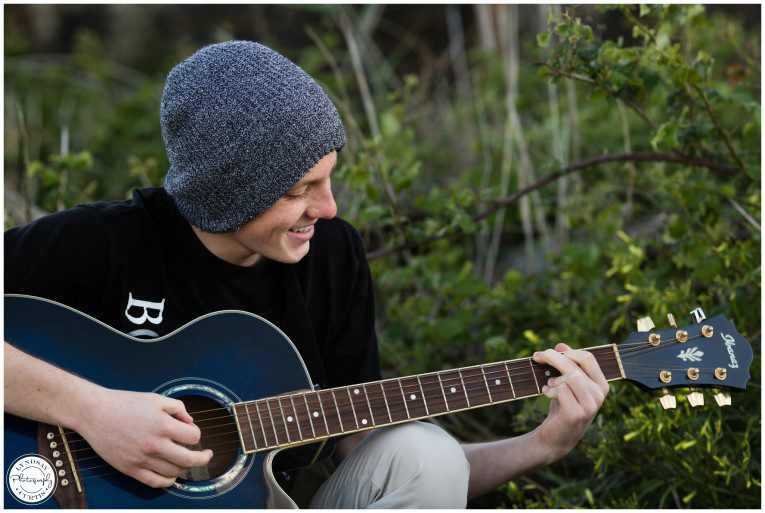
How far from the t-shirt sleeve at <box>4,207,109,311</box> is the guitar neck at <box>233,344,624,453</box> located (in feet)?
1.36

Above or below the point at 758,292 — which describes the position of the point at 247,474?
above

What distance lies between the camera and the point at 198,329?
1.90m

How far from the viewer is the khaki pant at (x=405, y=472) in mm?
1854

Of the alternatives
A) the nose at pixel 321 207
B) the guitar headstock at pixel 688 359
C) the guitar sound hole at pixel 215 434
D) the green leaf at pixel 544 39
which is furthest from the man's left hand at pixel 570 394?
the green leaf at pixel 544 39

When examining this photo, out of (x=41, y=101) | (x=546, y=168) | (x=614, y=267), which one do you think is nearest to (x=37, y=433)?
(x=546, y=168)

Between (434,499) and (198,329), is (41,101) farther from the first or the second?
(434,499)

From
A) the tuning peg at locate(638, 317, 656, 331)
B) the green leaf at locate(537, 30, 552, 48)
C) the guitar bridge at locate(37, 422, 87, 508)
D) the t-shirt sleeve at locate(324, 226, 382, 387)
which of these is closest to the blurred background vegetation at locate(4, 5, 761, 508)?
the green leaf at locate(537, 30, 552, 48)

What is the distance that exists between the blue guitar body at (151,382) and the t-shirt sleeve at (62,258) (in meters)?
0.04

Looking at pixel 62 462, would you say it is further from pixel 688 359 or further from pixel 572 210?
pixel 572 210

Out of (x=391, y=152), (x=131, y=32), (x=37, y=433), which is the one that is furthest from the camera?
(x=131, y=32)

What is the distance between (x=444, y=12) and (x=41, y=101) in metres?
2.67

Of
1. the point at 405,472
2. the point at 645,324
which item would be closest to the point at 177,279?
the point at 405,472

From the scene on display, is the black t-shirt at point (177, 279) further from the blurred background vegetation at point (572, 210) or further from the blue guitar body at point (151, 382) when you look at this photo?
the blurred background vegetation at point (572, 210)

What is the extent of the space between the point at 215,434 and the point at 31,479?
357 mm
